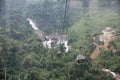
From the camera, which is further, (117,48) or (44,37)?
(44,37)

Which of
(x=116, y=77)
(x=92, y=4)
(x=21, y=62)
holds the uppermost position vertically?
(x=92, y=4)

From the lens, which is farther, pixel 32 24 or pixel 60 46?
pixel 32 24

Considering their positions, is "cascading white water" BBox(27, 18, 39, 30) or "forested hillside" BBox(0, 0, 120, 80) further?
"cascading white water" BBox(27, 18, 39, 30)

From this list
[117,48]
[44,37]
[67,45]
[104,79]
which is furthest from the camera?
[44,37]

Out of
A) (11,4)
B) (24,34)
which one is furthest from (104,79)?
(11,4)

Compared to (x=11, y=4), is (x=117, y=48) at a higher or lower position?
lower

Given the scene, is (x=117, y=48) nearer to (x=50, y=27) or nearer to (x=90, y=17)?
(x=90, y=17)

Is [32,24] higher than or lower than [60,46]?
higher

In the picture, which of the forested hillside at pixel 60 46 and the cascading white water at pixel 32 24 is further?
the cascading white water at pixel 32 24
